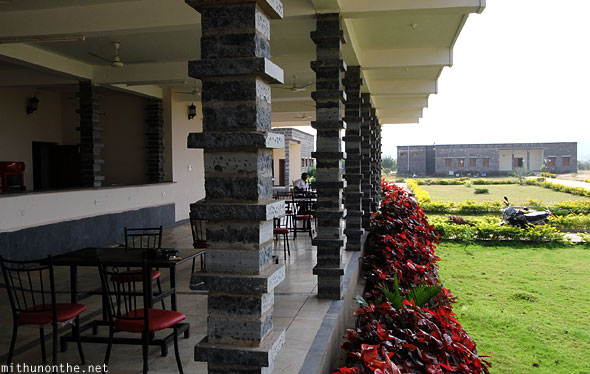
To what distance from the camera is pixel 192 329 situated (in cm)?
453

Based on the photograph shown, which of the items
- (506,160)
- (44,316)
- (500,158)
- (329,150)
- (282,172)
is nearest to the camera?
(44,316)

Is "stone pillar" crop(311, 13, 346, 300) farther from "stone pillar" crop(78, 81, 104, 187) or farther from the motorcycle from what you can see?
the motorcycle

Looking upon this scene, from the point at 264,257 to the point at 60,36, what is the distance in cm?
542

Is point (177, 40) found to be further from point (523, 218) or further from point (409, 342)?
point (523, 218)

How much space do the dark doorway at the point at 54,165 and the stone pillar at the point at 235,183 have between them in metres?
11.4

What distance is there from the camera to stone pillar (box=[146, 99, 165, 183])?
40.3ft

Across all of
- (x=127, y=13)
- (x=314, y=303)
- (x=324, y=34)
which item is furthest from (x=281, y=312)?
(x=127, y=13)

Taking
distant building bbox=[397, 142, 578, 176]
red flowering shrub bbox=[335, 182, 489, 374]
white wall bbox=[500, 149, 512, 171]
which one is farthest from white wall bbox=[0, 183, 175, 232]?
white wall bbox=[500, 149, 512, 171]

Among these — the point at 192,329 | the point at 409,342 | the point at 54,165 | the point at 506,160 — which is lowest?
the point at 192,329

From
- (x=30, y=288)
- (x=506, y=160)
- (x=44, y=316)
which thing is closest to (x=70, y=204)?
(x=30, y=288)

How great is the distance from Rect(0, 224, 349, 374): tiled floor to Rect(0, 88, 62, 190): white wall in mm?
5912

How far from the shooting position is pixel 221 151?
2.57 m

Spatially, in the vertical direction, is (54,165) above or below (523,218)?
above

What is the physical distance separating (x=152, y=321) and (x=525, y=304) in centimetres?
600
